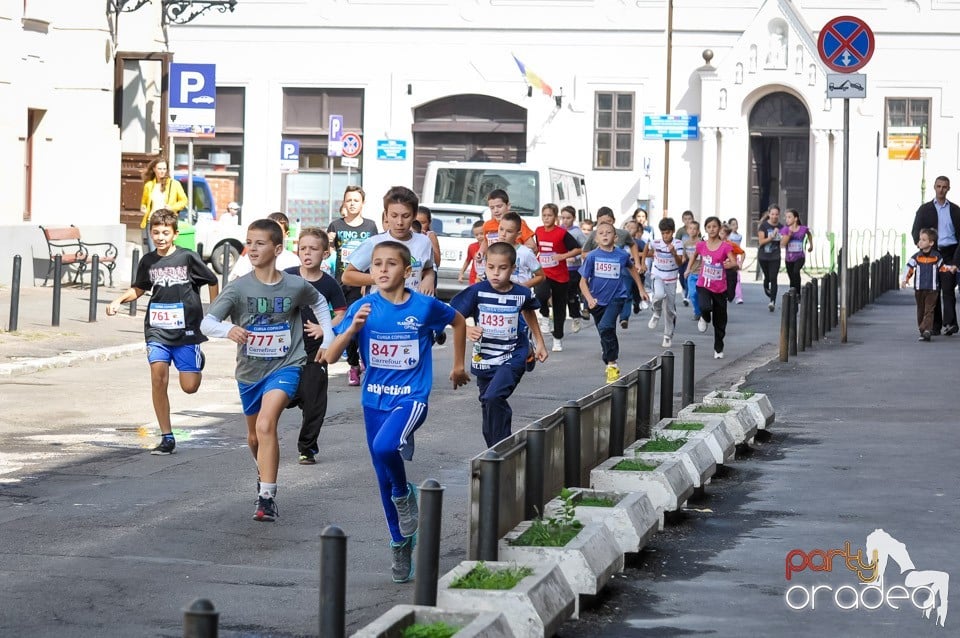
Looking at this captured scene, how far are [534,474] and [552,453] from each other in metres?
0.51

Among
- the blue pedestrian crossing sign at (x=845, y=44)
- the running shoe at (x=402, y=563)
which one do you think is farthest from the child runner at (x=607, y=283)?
the running shoe at (x=402, y=563)

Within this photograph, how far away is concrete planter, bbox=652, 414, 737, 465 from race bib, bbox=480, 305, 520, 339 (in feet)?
3.58

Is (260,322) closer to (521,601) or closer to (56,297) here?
(521,601)

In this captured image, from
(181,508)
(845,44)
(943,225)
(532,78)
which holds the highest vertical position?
(532,78)

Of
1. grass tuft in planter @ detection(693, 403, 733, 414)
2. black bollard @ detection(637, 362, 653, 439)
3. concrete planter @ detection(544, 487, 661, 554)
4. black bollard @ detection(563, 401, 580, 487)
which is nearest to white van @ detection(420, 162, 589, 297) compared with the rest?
grass tuft in planter @ detection(693, 403, 733, 414)

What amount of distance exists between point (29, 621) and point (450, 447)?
560cm

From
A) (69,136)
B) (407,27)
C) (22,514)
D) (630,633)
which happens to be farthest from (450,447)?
(407,27)

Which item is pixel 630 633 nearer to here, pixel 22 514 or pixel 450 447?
pixel 22 514

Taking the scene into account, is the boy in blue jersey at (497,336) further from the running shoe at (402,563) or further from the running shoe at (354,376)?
the running shoe at (354,376)

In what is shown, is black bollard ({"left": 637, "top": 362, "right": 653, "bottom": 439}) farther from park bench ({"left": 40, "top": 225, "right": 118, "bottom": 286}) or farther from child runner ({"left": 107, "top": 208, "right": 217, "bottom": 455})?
park bench ({"left": 40, "top": 225, "right": 118, "bottom": 286})

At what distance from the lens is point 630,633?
6887 mm

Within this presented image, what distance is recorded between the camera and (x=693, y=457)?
1002 cm

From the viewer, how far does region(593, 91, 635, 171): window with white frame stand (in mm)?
50500

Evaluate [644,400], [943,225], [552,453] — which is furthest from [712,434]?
[943,225]
